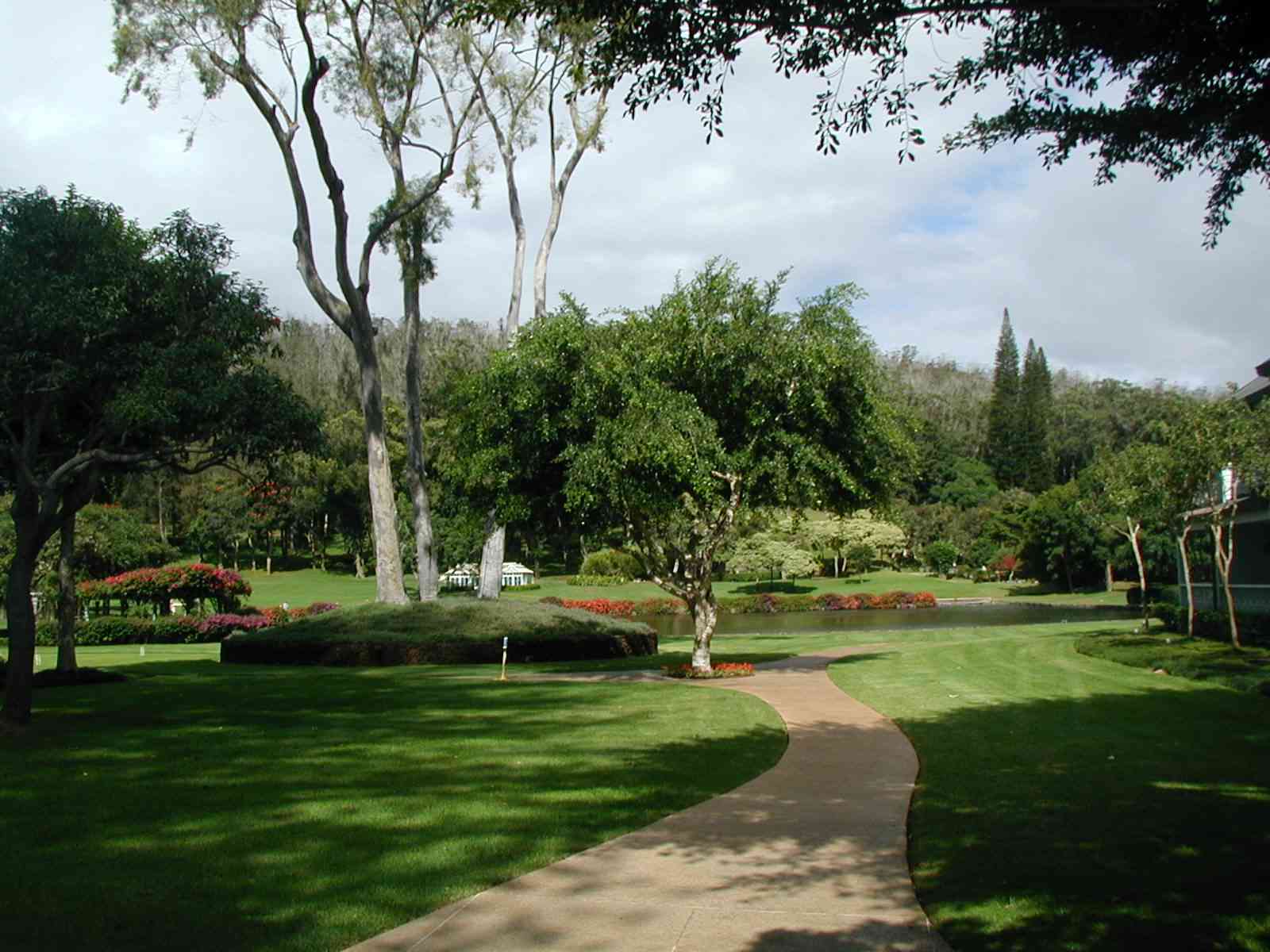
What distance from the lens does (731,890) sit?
260 inches

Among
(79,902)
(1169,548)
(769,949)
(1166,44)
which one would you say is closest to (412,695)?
(79,902)

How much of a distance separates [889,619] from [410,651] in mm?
27244

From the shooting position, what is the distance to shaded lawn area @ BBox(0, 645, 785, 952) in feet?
20.0

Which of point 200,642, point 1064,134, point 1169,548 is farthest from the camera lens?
point 1169,548

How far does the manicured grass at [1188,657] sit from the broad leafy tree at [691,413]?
→ 5.97 metres

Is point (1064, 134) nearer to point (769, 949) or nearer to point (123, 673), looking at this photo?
point (769, 949)

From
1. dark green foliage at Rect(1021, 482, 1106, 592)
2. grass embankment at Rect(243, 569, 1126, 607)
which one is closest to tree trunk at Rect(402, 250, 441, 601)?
grass embankment at Rect(243, 569, 1126, 607)

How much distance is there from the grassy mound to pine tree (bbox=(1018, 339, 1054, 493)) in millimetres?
63376

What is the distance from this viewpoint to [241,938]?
5.62 m

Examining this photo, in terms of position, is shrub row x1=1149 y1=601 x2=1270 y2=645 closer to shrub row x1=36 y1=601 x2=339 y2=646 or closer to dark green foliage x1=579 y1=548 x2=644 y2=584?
shrub row x1=36 y1=601 x2=339 y2=646

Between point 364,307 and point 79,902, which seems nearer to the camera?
point 79,902

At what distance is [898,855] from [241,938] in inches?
163

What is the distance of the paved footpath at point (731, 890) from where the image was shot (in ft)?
18.6

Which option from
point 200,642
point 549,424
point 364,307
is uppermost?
point 364,307
